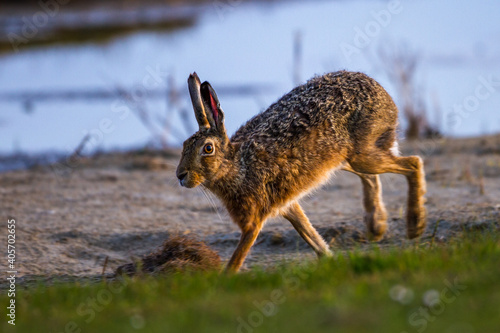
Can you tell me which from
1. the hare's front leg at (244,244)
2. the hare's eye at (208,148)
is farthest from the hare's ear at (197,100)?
the hare's front leg at (244,244)

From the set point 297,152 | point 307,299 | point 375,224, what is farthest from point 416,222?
point 307,299

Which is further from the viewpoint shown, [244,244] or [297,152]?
[297,152]

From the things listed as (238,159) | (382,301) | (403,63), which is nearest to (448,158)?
(403,63)

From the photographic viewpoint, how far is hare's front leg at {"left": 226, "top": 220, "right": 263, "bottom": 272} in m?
6.09

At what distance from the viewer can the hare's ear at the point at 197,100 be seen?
636cm

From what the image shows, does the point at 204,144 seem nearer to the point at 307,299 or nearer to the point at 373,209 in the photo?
the point at 373,209

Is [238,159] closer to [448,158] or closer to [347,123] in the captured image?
[347,123]

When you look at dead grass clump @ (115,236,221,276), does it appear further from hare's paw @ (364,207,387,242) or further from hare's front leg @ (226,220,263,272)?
hare's paw @ (364,207,387,242)

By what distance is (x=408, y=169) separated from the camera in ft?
23.4

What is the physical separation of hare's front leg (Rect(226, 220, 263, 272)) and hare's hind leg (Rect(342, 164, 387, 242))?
1.20 meters

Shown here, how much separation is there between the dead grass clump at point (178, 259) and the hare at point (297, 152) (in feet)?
0.90

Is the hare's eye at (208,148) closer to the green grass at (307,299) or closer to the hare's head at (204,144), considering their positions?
the hare's head at (204,144)

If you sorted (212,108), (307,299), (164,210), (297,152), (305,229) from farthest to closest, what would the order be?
(164,210) → (305,229) → (297,152) → (212,108) → (307,299)

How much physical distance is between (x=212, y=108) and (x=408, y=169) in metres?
2.09
